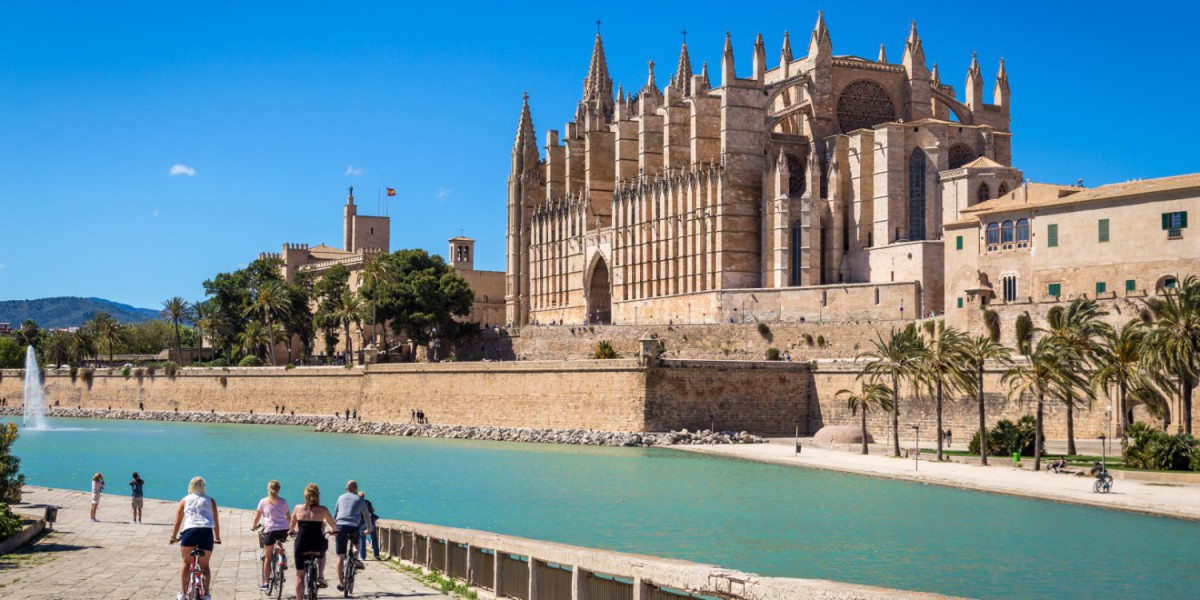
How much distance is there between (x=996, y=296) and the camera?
41875mm

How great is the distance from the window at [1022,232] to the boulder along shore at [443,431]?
10111 mm

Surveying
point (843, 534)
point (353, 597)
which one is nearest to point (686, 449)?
point (843, 534)

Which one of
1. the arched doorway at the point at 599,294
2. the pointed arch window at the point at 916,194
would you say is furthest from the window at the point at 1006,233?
the arched doorway at the point at 599,294

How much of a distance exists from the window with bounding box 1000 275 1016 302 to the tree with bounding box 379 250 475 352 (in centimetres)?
3080

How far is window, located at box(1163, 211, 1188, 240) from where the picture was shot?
1454 inches

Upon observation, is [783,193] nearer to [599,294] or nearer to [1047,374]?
[599,294]

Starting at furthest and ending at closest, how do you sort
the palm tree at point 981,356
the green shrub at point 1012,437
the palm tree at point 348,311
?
the palm tree at point 348,311
the green shrub at point 1012,437
the palm tree at point 981,356

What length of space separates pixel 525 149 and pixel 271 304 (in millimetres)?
16212

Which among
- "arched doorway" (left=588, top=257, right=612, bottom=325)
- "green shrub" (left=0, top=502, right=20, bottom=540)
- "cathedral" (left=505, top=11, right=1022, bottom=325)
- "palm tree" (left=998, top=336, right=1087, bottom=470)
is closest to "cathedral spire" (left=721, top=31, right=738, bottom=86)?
"cathedral" (left=505, top=11, right=1022, bottom=325)

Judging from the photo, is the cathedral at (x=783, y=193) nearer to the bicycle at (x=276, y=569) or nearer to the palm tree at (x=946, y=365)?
the palm tree at (x=946, y=365)

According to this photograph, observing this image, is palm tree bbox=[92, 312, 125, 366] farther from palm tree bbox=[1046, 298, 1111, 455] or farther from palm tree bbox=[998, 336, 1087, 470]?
palm tree bbox=[998, 336, 1087, 470]

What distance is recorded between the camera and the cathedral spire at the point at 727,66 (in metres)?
56.9

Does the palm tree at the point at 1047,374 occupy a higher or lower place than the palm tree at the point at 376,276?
lower

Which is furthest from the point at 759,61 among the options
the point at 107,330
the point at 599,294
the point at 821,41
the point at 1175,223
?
the point at 107,330
